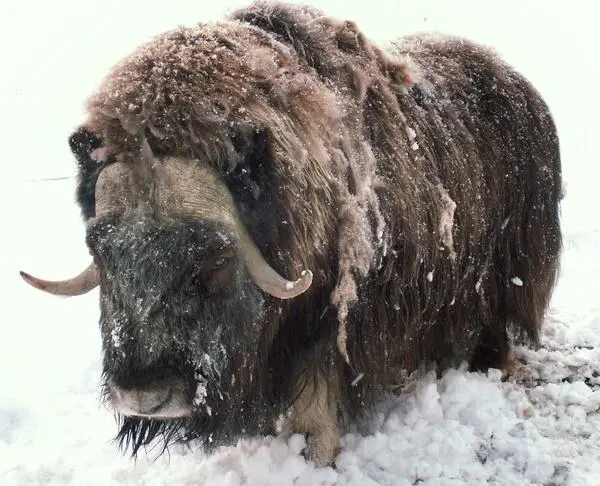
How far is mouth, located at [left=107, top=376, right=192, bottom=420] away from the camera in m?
1.66

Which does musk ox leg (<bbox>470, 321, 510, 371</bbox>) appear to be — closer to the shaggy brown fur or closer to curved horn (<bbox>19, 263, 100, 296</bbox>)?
the shaggy brown fur

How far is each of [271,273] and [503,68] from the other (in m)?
1.60

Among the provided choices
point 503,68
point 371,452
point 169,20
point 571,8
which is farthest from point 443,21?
point 371,452

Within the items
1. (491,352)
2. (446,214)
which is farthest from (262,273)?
(491,352)

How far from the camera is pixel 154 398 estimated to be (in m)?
1.68

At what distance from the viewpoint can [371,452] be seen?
8.22 ft

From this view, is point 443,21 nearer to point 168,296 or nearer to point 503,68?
point 503,68

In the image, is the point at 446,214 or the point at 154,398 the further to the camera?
the point at 446,214

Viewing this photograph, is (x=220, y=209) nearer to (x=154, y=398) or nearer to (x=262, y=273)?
(x=262, y=273)

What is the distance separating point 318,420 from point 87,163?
1318 mm

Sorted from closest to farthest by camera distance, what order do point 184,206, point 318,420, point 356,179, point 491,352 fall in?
1. point 184,206
2. point 356,179
3. point 318,420
4. point 491,352

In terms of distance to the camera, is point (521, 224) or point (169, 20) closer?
point (521, 224)

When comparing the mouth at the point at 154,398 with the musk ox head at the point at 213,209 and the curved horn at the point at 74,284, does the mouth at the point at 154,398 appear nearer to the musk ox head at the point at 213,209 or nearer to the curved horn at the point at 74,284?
the musk ox head at the point at 213,209

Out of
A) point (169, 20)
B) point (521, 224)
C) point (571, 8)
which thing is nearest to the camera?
point (521, 224)
